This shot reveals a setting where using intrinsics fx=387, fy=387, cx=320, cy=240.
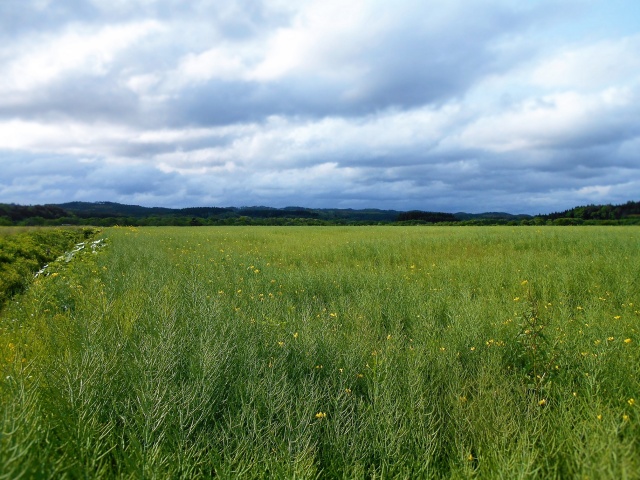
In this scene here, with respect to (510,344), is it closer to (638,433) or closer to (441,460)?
(638,433)

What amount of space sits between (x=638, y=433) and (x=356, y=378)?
6.27ft

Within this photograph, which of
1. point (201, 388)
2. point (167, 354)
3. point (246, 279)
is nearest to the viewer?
point (201, 388)

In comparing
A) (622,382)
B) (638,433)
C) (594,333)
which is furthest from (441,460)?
(594,333)

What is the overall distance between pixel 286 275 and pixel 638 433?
6.59m

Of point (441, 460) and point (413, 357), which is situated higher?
point (413, 357)

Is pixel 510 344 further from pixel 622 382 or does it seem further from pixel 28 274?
pixel 28 274

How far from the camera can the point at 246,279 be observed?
8.15 metres

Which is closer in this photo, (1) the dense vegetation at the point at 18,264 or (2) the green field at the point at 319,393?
(2) the green field at the point at 319,393

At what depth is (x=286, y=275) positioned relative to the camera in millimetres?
8406

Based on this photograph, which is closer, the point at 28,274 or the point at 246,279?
the point at 246,279

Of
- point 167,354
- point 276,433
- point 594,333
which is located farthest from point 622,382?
point 167,354

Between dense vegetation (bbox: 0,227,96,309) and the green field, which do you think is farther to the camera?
dense vegetation (bbox: 0,227,96,309)

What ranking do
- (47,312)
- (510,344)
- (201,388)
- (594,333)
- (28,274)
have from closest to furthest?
(201,388) → (510,344) → (594,333) → (47,312) → (28,274)

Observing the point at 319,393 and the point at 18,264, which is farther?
the point at 18,264
